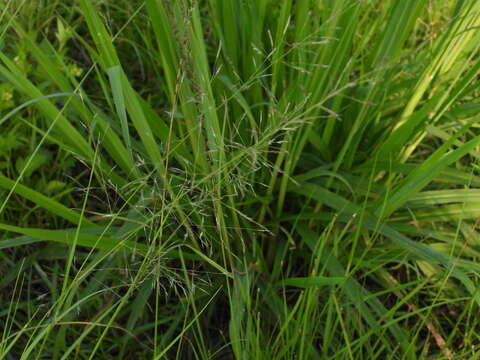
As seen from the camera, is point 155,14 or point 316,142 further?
point 316,142

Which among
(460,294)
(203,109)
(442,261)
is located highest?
(203,109)

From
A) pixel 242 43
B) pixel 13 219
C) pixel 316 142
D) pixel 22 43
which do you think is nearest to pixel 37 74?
pixel 22 43

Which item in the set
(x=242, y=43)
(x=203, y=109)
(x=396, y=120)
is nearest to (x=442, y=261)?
(x=396, y=120)

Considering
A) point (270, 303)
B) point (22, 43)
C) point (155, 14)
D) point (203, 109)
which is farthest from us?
point (22, 43)

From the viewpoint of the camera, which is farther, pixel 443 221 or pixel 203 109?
pixel 443 221

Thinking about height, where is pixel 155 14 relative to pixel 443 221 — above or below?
above

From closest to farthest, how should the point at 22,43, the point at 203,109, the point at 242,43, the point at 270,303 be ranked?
1. the point at 203,109
2. the point at 270,303
3. the point at 242,43
4. the point at 22,43

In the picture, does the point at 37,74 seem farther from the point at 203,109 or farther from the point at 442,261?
the point at 442,261

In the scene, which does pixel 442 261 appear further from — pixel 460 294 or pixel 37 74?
pixel 37 74

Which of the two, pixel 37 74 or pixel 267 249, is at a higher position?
pixel 37 74
